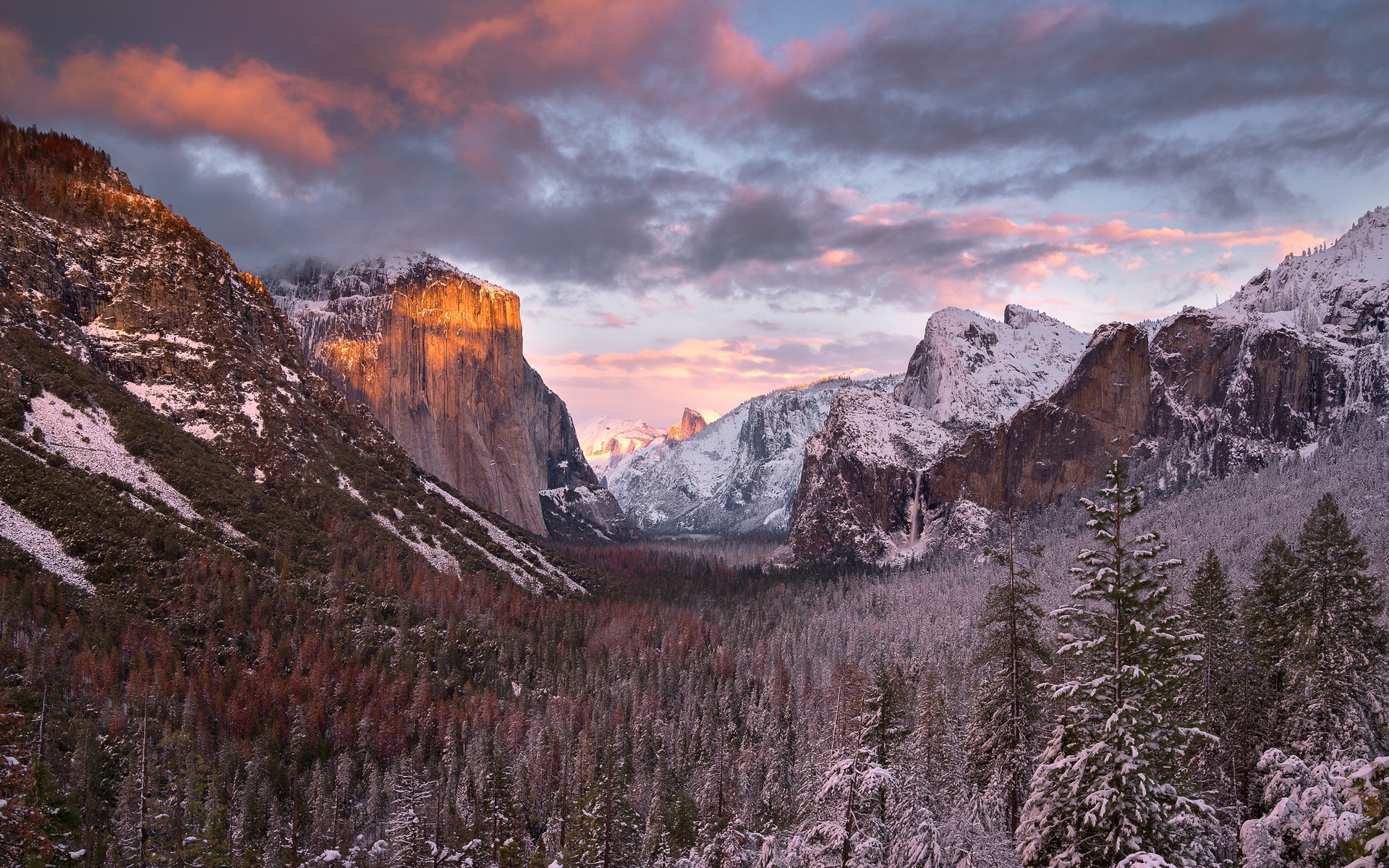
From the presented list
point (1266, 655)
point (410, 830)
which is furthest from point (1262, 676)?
point (410, 830)

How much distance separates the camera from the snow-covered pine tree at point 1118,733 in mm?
18062

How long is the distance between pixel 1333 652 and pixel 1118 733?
21619 millimetres

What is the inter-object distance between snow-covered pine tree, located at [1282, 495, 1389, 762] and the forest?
5.5 inches

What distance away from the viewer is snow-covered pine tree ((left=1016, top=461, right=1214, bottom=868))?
18062mm

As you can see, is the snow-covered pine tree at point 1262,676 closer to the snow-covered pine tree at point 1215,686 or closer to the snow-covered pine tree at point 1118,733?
the snow-covered pine tree at point 1215,686

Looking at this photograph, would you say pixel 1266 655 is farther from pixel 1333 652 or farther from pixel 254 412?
pixel 254 412

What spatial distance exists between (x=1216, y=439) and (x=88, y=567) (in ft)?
707

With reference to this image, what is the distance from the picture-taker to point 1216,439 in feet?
616

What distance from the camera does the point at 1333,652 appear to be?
107ft

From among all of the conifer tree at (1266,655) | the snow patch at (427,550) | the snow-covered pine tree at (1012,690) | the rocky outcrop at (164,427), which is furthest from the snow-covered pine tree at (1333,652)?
the snow patch at (427,550)

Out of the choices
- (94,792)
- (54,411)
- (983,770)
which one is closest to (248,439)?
(54,411)

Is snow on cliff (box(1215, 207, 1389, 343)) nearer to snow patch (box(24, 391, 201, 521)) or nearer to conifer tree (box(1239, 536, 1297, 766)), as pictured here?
conifer tree (box(1239, 536, 1297, 766))

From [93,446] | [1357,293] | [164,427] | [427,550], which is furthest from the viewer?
[1357,293]

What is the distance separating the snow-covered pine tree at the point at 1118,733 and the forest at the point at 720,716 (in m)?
0.10
